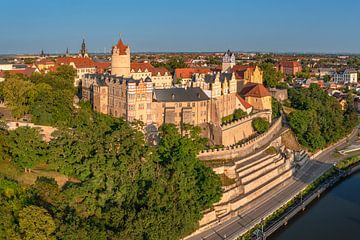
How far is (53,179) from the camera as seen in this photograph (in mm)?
29078

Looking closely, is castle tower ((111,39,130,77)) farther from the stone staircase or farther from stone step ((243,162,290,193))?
stone step ((243,162,290,193))

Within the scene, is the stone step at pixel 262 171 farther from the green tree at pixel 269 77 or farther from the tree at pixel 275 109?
the green tree at pixel 269 77

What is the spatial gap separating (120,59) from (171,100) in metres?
12.4

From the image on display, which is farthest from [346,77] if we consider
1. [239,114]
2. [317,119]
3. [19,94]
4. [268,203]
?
[19,94]

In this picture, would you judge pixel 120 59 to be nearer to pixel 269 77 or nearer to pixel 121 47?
pixel 121 47

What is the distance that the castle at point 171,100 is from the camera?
3969 cm

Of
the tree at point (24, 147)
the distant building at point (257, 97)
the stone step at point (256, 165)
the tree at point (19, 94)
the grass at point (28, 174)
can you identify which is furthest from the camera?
the distant building at point (257, 97)

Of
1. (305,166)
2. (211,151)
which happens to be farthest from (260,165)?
(305,166)

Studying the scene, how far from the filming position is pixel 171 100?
1635 inches

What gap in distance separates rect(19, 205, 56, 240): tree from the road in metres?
10.4

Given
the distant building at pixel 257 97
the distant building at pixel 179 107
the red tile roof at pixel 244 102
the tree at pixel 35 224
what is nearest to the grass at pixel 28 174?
the tree at pixel 35 224

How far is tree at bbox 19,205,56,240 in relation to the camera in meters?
22.3

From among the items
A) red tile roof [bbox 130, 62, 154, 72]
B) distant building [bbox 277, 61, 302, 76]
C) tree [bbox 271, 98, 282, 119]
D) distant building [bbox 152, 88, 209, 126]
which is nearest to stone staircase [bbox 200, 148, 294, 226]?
distant building [bbox 152, 88, 209, 126]

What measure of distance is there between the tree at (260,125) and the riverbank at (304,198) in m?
7.59
